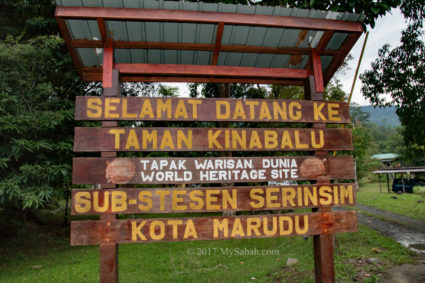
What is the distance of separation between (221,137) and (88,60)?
2365 millimetres

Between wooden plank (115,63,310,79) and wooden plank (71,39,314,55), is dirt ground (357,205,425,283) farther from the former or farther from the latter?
wooden plank (71,39,314,55)

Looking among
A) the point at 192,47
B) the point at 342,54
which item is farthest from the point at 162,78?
the point at 342,54

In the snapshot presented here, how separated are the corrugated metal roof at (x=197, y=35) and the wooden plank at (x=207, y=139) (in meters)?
1.36

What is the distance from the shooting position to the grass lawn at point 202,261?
6355mm

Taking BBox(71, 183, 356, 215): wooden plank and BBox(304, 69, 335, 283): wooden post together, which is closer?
BBox(71, 183, 356, 215): wooden plank

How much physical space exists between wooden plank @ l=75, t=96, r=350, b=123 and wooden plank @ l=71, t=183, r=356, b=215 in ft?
3.14

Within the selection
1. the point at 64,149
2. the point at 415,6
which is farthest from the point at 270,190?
the point at 415,6

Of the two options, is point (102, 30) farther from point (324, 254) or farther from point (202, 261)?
point (202, 261)

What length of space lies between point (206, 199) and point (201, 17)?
2365mm

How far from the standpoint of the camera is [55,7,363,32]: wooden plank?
3.60 meters

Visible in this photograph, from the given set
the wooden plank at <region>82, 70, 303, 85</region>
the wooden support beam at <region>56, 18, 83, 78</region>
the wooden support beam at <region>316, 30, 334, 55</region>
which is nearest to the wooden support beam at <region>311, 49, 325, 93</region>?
the wooden support beam at <region>316, 30, 334, 55</region>

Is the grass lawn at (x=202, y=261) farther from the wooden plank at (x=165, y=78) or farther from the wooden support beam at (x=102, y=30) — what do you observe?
the wooden support beam at (x=102, y=30)

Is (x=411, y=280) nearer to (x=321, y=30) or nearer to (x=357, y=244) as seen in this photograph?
(x=357, y=244)

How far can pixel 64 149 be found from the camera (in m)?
8.98
